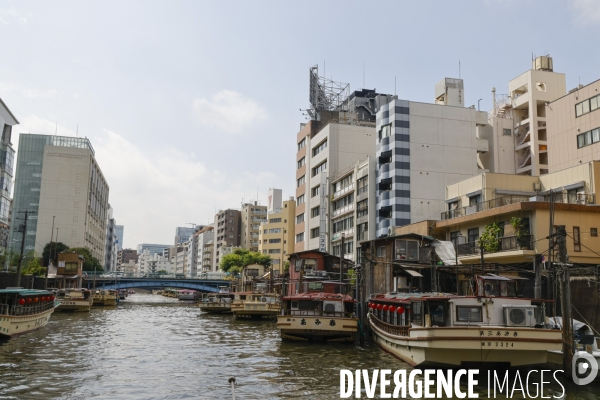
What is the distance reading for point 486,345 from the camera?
22703mm

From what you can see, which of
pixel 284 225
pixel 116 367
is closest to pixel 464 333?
pixel 116 367

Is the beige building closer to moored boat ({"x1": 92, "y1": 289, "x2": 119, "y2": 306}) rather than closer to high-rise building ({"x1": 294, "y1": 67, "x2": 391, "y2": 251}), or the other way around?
high-rise building ({"x1": 294, "y1": 67, "x2": 391, "y2": 251})

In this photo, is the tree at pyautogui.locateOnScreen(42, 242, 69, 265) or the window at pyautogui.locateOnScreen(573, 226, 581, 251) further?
the tree at pyautogui.locateOnScreen(42, 242, 69, 265)

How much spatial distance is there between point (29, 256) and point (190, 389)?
86.3 meters

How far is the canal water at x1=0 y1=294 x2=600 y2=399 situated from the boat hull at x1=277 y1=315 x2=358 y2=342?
25.8 inches

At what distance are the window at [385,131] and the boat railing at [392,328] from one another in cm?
3857

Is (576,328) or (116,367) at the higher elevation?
(576,328)

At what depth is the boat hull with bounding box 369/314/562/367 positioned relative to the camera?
22.6m

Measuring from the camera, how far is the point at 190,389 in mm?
22016

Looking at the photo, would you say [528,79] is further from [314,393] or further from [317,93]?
[314,393]

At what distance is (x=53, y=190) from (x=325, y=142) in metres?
71.5

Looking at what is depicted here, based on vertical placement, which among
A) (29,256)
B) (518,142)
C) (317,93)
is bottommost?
(29,256)

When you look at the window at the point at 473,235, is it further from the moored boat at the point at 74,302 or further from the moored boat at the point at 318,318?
the moored boat at the point at 74,302

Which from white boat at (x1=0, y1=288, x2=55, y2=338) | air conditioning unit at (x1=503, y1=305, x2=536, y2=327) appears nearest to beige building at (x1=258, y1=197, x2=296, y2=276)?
white boat at (x1=0, y1=288, x2=55, y2=338)
